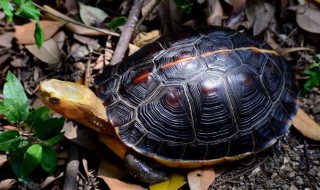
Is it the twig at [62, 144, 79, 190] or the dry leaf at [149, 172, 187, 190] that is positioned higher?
the twig at [62, 144, 79, 190]

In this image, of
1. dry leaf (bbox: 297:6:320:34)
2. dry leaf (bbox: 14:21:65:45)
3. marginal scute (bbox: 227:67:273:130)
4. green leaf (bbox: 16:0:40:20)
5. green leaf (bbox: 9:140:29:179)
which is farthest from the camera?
dry leaf (bbox: 297:6:320:34)

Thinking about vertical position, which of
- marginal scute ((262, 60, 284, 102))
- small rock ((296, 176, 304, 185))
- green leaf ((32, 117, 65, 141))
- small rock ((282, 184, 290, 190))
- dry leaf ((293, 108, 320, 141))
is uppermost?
green leaf ((32, 117, 65, 141))

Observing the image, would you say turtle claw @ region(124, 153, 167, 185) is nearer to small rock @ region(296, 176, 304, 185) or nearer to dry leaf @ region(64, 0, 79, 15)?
small rock @ region(296, 176, 304, 185)

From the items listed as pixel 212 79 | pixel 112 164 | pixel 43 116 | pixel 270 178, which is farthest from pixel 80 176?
pixel 270 178

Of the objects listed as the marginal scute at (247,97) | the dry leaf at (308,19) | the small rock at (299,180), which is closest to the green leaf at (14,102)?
the marginal scute at (247,97)

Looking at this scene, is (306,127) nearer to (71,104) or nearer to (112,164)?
(112,164)

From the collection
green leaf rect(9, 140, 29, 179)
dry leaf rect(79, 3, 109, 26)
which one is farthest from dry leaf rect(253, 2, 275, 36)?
green leaf rect(9, 140, 29, 179)

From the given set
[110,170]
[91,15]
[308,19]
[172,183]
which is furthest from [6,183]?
[308,19]
